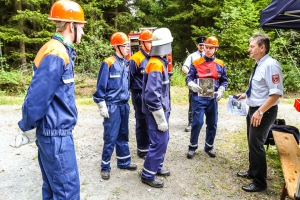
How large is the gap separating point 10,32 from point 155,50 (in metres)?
12.1

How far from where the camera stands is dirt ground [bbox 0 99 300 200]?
3658mm

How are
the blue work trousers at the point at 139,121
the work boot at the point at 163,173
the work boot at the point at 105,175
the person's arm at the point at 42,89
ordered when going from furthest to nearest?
1. the blue work trousers at the point at 139,121
2. the work boot at the point at 163,173
3. the work boot at the point at 105,175
4. the person's arm at the point at 42,89

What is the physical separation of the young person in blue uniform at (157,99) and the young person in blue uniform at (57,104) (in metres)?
1.23

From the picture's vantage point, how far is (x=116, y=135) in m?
3.97

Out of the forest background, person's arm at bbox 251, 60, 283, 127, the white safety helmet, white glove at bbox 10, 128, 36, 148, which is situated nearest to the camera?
white glove at bbox 10, 128, 36, 148

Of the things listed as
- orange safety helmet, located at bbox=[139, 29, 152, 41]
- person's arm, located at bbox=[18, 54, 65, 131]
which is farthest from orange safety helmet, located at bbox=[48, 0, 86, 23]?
orange safety helmet, located at bbox=[139, 29, 152, 41]

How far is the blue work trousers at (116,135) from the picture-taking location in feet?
12.7

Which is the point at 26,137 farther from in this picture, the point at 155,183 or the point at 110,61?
the point at 155,183

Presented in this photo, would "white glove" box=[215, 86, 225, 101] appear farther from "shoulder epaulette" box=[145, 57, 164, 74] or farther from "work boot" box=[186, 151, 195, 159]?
"shoulder epaulette" box=[145, 57, 164, 74]

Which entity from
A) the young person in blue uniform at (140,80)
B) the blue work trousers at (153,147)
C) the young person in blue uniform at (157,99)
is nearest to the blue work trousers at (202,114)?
the young person in blue uniform at (140,80)

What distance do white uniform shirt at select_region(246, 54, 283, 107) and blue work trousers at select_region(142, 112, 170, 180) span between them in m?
1.34

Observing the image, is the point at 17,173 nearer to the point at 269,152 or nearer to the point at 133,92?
the point at 133,92

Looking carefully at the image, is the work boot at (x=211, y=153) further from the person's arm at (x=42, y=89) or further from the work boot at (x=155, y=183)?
the person's arm at (x=42, y=89)

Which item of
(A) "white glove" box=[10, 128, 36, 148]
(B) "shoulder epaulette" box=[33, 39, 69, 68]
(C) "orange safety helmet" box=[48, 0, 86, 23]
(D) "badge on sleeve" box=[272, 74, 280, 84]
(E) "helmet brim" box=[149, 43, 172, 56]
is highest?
(C) "orange safety helmet" box=[48, 0, 86, 23]
